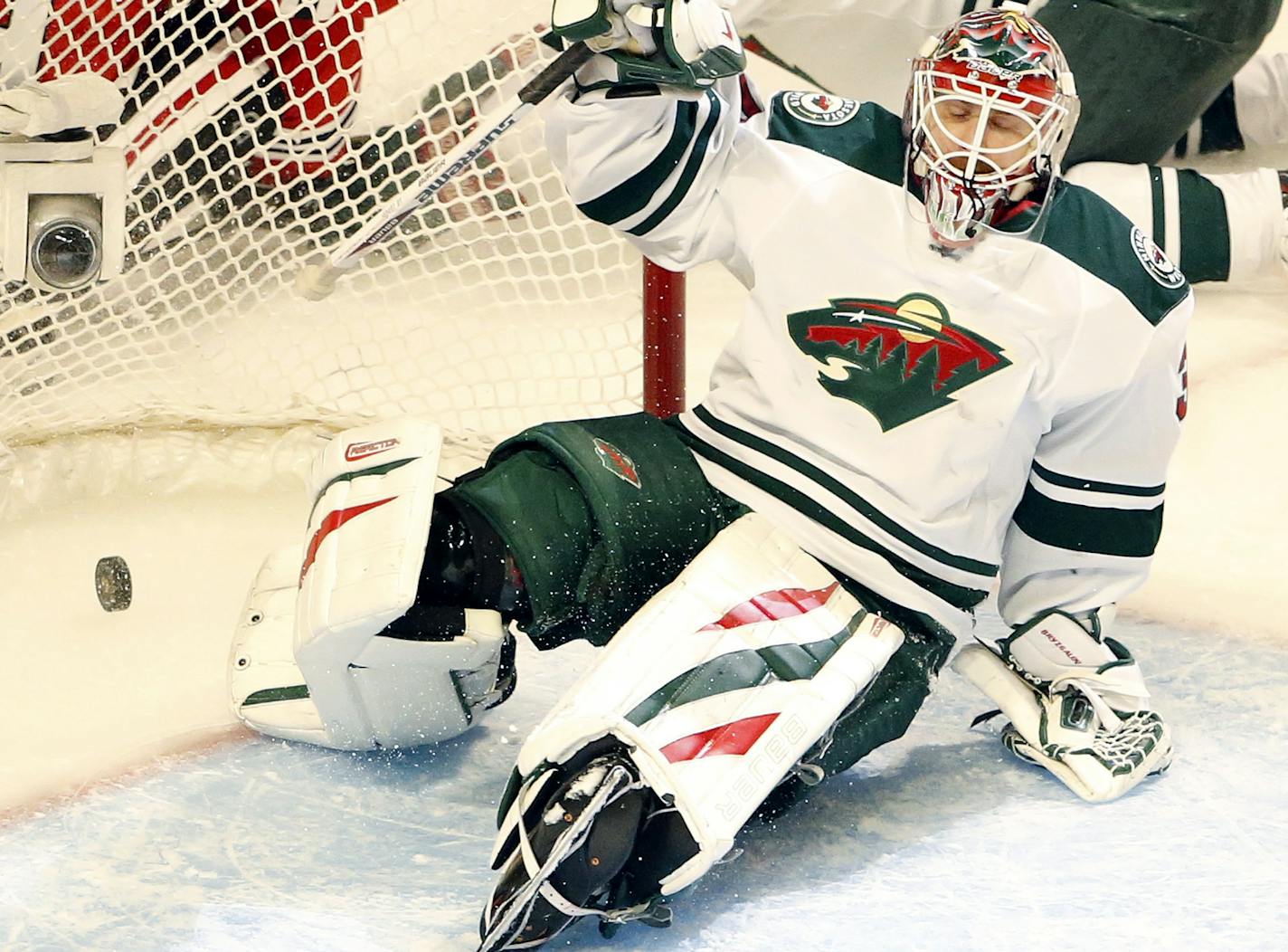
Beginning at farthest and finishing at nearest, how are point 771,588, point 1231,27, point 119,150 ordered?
point 1231,27
point 119,150
point 771,588

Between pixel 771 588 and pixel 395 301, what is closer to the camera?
pixel 771 588

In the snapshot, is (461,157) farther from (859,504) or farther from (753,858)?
(753,858)

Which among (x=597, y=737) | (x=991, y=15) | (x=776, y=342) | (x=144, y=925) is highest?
(x=991, y=15)

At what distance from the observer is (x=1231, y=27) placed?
2.35 metres

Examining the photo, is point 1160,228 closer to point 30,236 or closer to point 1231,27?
point 1231,27

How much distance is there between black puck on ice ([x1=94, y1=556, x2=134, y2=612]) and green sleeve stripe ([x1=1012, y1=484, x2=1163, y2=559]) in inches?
39.2

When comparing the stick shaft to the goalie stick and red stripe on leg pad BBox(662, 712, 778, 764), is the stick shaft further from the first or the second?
red stripe on leg pad BBox(662, 712, 778, 764)

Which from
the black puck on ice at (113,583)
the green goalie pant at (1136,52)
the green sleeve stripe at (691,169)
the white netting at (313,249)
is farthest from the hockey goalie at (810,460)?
the green goalie pant at (1136,52)

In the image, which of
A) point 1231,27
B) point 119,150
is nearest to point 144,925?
point 119,150

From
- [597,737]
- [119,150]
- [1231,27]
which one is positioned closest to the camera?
[597,737]

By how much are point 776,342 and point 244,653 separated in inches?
24.9

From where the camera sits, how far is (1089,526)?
159cm

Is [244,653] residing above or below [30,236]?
below

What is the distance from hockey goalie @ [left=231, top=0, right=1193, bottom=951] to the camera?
4.72 feet
